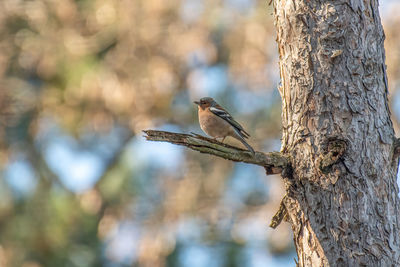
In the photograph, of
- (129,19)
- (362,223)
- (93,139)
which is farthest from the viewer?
(93,139)

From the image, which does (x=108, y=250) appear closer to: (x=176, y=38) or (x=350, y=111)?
(x=176, y=38)

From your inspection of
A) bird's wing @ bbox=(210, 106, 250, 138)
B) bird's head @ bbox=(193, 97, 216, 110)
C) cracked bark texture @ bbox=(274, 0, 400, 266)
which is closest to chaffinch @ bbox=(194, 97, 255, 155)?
bird's wing @ bbox=(210, 106, 250, 138)

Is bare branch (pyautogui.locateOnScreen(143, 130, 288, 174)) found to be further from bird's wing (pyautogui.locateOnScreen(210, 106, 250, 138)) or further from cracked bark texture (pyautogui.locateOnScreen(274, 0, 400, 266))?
bird's wing (pyautogui.locateOnScreen(210, 106, 250, 138))

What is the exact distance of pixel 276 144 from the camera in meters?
12.1

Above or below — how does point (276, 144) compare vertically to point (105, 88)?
below

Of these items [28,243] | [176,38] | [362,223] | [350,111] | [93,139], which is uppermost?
[176,38]

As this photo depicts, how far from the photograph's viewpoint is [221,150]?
173 inches

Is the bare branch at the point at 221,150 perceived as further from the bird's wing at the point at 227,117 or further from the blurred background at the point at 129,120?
the blurred background at the point at 129,120

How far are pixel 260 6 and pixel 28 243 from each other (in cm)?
719

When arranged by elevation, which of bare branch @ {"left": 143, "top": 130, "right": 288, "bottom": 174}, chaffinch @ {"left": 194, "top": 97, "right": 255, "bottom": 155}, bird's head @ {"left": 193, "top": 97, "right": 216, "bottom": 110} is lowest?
bare branch @ {"left": 143, "top": 130, "right": 288, "bottom": 174}

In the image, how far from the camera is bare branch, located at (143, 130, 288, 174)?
433 centimetres

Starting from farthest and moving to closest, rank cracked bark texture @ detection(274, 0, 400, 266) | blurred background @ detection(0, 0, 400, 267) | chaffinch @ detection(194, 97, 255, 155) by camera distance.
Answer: blurred background @ detection(0, 0, 400, 267) → chaffinch @ detection(194, 97, 255, 155) → cracked bark texture @ detection(274, 0, 400, 266)

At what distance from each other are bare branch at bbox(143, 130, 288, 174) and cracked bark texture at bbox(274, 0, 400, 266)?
150mm

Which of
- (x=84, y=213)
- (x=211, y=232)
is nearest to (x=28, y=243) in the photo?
(x=84, y=213)
